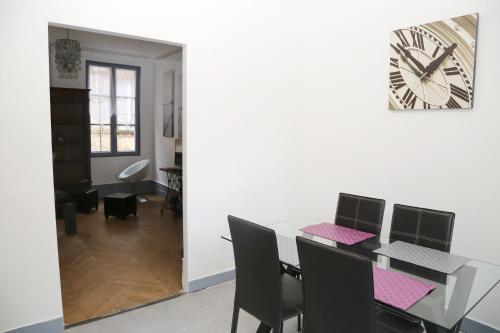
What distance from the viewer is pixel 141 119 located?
24.0 ft

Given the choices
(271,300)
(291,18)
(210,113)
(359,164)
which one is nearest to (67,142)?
(210,113)

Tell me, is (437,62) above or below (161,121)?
above

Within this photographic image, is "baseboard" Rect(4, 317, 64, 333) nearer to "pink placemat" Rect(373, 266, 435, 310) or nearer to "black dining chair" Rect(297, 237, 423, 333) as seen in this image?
"black dining chair" Rect(297, 237, 423, 333)

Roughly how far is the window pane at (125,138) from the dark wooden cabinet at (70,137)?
0.79 m

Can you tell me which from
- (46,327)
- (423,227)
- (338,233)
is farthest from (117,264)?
(423,227)

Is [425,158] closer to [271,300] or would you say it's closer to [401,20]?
[401,20]

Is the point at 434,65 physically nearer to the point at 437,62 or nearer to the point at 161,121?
the point at 437,62

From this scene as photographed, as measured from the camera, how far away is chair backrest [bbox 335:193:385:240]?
2.57 meters

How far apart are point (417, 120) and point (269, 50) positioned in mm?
1558

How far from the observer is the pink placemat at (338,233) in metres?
2.39

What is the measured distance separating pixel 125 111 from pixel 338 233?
579cm

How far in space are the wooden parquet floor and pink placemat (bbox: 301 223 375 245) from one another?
1.45 m

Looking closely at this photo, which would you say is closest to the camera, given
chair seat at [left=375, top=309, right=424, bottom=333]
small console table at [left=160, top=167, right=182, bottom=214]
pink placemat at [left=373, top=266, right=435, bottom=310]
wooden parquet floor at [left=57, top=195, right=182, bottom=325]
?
pink placemat at [left=373, top=266, right=435, bottom=310]

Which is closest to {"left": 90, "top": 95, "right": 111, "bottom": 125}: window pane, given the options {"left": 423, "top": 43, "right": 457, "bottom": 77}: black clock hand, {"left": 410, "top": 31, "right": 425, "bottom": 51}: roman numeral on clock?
{"left": 410, "top": 31, "right": 425, "bottom": 51}: roman numeral on clock
